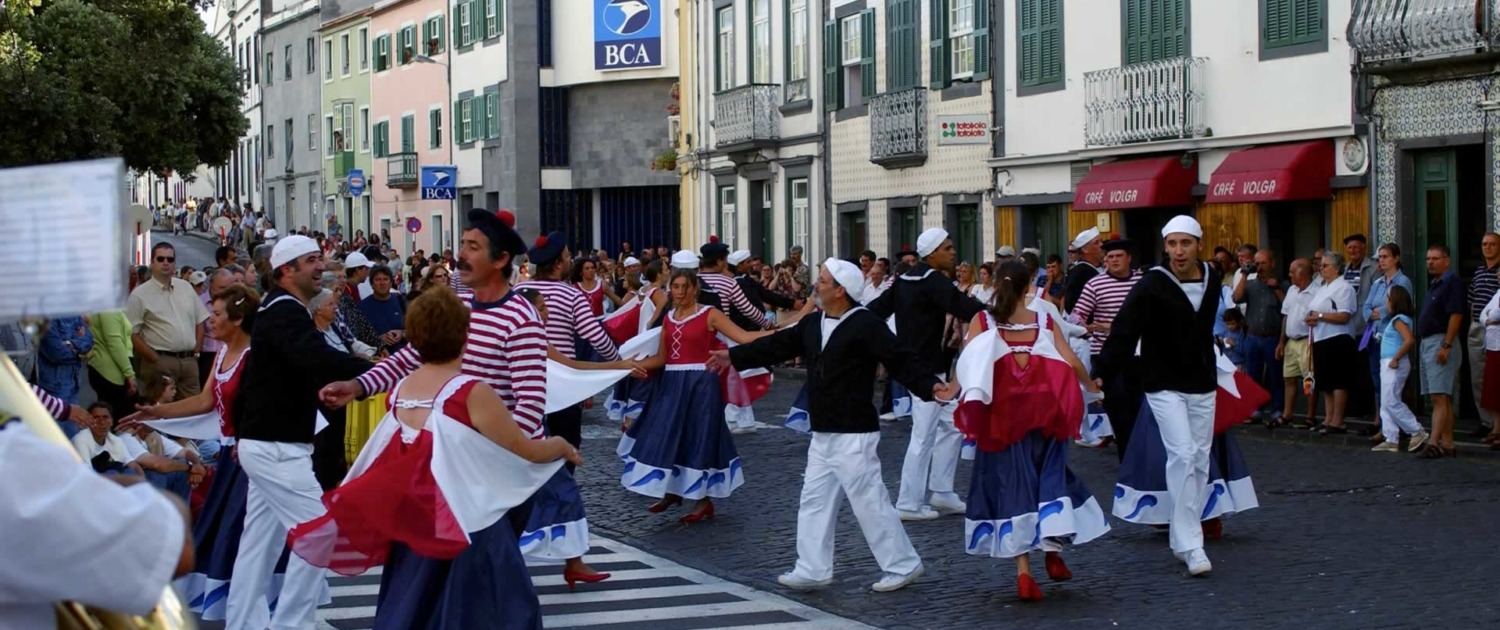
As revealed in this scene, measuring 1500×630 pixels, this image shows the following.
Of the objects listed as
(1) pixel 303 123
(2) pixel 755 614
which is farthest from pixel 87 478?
(1) pixel 303 123

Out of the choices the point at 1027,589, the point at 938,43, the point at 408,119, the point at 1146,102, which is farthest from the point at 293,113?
the point at 1027,589

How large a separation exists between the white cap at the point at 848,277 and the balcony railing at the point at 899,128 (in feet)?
70.4

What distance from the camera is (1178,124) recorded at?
24531 mm

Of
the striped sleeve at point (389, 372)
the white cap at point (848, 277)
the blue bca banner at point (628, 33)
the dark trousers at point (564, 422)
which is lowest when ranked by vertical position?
the dark trousers at point (564, 422)

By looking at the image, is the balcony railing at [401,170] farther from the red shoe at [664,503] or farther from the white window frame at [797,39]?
the red shoe at [664,503]

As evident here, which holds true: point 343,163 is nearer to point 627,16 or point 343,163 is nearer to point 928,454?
point 627,16

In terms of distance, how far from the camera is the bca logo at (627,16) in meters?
50.8

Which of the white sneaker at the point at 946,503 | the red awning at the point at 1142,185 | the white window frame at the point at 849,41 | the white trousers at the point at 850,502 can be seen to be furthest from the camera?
the white window frame at the point at 849,41

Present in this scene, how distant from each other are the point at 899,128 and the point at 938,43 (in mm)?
1849

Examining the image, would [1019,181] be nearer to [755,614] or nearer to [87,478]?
[755,614]

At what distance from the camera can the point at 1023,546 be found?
9695 millimetres

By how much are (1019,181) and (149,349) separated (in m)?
14.9

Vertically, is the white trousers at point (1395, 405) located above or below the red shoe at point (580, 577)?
above

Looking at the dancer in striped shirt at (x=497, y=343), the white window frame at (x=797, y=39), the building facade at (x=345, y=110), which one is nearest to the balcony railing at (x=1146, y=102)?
the white window frame at (x=797, y=39)
